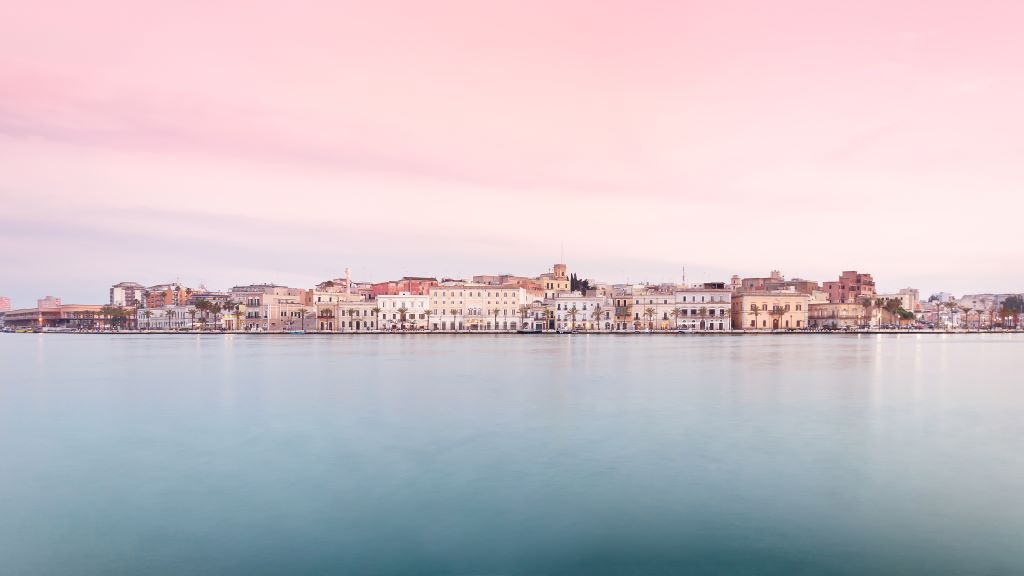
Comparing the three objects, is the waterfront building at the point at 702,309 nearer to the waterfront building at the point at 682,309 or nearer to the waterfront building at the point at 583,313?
the waterfront building at the point at 682,309

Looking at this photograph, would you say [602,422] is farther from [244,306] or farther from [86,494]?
[244,306]

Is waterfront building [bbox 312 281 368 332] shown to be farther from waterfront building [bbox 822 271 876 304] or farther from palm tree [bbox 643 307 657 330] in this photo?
waterfront building [bbox 822 271 876 304]

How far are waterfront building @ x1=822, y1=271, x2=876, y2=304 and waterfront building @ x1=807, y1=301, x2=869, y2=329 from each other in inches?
264

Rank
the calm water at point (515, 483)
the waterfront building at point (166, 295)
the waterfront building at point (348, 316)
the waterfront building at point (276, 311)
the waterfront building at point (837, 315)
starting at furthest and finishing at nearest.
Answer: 1. the waterfront building at point (166, 295)
2. the waterfront building at point (837, 315)
3. the waterfront building at point (276, 311)
4. the waterfront building at point (348, 316)
5. the calm water at point (515, 483)

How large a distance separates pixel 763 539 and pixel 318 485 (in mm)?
7370

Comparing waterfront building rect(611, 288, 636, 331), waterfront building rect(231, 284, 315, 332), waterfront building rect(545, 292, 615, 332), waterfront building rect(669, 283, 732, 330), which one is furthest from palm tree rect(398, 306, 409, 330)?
waterfront building rect(669, 283, 732, 330)

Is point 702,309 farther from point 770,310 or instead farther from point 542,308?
point 542,308

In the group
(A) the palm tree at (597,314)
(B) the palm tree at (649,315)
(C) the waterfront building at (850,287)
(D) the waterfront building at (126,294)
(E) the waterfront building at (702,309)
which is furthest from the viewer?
(D) the waterfront building at (126,294)

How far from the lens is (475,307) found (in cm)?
10238

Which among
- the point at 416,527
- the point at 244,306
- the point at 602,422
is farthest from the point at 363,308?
the point at 416,527

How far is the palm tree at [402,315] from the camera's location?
103 meters

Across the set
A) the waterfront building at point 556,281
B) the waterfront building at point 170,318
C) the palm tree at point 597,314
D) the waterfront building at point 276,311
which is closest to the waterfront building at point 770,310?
the palm tree at point 597,314

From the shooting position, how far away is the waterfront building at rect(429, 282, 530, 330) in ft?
335

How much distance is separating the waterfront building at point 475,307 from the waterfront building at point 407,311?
1283mm
